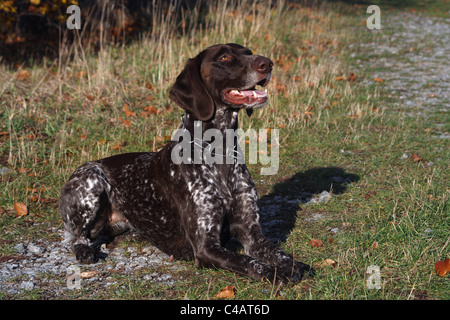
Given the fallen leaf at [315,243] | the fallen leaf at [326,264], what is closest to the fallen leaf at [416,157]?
the fallen leaf at [315,243]

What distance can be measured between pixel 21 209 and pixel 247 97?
275 cm

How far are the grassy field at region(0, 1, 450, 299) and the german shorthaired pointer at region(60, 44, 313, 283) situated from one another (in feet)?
0.74

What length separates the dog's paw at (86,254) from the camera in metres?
4.42

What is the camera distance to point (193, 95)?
14.0 ft

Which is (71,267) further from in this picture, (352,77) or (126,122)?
(352,77)

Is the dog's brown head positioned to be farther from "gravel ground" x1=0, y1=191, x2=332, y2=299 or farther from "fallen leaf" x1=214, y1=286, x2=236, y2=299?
"fallen leaf" x1=214, y1=286, x2=236, y2=299

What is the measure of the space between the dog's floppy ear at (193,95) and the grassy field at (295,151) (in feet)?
4.08

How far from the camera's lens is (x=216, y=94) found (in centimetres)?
434

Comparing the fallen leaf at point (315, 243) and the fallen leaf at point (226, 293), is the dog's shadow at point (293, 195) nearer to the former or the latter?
the fallen leaf at point (315, 243)

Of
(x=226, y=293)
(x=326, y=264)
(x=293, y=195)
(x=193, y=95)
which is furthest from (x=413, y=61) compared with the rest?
(x=226, y=293)

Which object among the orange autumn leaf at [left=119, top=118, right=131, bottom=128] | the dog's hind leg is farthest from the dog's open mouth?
the orange autumn leaf at [left=119, top=118, right=131, bottom=128]

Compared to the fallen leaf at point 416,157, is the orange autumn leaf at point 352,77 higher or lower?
higher

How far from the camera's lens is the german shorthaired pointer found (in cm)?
407

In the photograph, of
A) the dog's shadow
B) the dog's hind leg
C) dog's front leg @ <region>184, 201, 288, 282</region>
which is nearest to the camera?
dog's front leg @ <region>184, 201, 288, 282</region>
